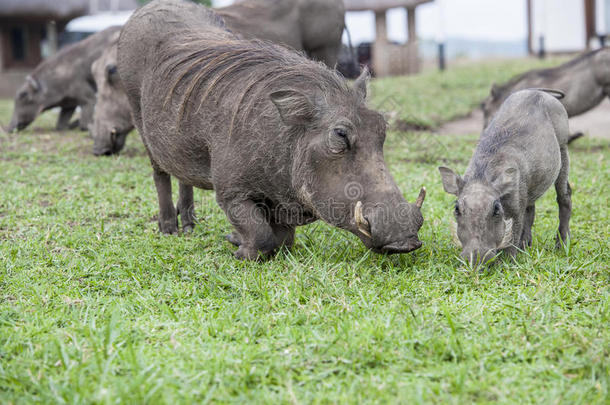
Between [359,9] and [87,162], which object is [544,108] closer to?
[87,162]

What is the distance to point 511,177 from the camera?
3.75 meters

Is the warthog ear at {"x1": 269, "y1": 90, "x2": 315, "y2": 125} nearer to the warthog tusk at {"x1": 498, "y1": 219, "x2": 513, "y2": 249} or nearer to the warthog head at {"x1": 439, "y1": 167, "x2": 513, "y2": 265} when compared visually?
the warthog head at {"x1": 439, "y1": 167, "x2": 513, "y2": 265}

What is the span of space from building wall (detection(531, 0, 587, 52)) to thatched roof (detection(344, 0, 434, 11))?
3.93 meters

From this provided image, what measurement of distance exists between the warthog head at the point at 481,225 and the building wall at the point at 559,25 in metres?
16.0

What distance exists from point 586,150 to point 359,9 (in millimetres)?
11096

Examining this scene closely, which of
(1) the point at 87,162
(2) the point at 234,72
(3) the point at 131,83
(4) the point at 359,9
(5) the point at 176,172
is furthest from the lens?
(4) the point at 359,9

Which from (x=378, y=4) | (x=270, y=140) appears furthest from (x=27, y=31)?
(x=270, y=140)

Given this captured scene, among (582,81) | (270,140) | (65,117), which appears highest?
(270,140)

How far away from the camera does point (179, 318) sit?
116 inches

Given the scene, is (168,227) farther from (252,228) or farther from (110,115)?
(110,115)

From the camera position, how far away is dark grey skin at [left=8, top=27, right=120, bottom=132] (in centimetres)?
991

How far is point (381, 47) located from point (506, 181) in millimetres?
13878

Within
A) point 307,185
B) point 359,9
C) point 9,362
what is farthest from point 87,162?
point 359,9

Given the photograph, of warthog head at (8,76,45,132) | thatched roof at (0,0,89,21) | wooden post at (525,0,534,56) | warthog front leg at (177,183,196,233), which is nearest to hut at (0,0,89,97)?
thatched roof at (0,0,89,21)
